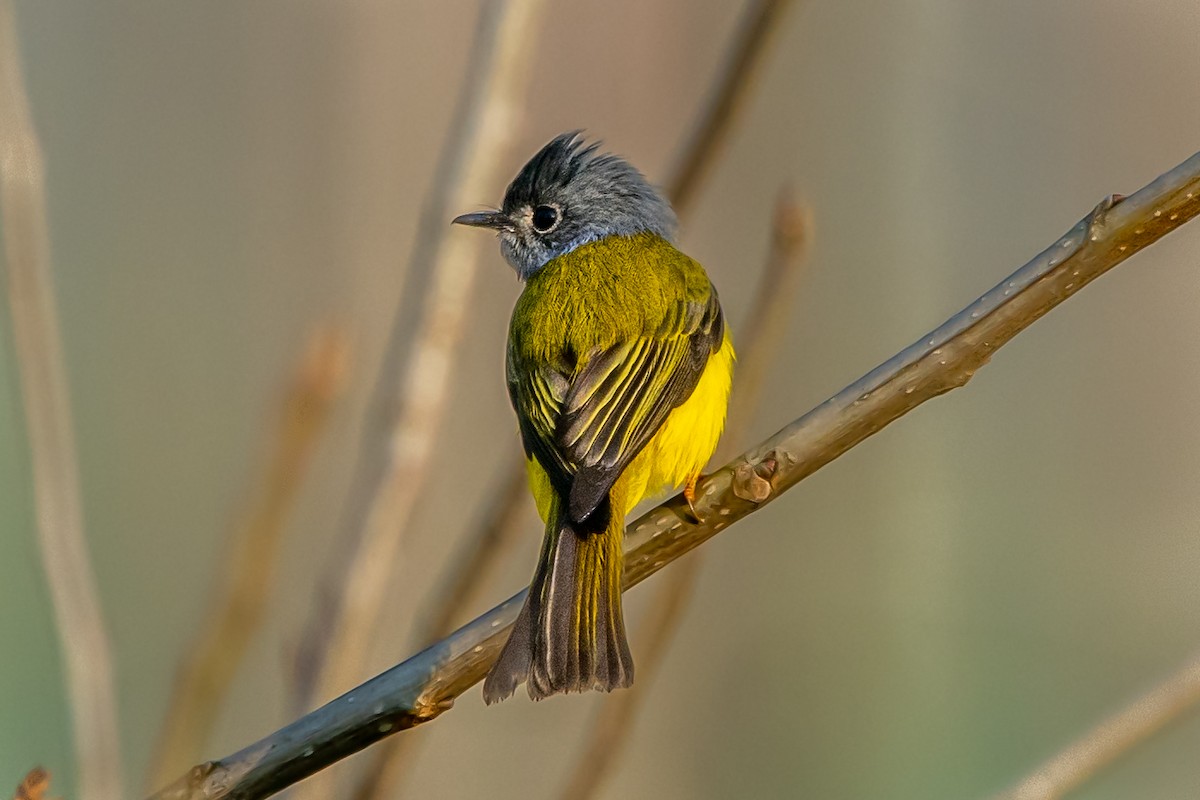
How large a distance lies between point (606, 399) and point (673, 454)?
157 millimetres

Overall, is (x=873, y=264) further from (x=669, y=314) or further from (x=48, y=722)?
(x=48, y=722)

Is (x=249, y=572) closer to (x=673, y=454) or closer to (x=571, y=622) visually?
(x=571, y=622)

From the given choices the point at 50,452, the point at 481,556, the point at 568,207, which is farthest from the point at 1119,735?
the point at 568,207

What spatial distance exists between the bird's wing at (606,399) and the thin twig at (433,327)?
21cm

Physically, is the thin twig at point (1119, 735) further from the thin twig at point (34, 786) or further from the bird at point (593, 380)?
the thin twig at point (34, 786)

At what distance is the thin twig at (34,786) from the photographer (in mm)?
1045

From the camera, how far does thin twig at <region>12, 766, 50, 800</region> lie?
41.1 inches

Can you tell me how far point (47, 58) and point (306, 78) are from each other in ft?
3.01

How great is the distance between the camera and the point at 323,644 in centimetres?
145

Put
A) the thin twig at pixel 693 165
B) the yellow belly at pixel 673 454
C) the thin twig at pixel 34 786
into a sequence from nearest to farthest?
1. the thin twig at pixel 34 786
2. the thin twig at pixel 693 165
3. the yellow belly at pixel 673 454

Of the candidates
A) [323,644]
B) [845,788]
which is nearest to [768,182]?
[845,788]

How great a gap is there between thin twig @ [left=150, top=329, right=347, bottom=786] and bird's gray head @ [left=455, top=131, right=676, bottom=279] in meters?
1.05

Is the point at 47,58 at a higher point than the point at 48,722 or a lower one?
higher

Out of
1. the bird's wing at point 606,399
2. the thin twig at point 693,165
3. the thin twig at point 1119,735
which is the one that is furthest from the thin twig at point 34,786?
the thin twig at point 1119,735
